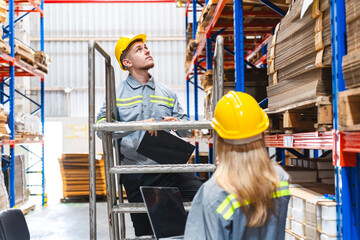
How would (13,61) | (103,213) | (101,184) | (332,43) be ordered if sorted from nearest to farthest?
(332,43) < (13,61) < (103,213) < (101,184)

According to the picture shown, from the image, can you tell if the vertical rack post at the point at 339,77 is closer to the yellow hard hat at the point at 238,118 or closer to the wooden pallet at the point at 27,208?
the yellow hard hat at the point at 238,118

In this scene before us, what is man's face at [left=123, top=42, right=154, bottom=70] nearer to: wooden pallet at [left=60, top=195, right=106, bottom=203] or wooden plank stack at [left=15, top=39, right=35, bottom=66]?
wooden plank stack at [left=15, top=39, right=35, bottom=66]

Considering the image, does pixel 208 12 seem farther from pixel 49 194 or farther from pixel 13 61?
pixel 49 194

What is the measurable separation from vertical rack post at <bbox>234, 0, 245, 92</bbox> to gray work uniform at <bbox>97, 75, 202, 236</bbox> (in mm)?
1558

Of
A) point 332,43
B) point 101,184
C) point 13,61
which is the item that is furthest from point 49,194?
point 332,43

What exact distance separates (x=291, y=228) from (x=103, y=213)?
7.48m

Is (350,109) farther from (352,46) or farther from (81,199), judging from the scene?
(81,199)

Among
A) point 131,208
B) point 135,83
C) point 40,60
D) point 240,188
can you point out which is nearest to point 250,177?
point 240,188

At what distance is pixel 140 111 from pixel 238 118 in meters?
1.75

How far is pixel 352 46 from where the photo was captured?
252 cm

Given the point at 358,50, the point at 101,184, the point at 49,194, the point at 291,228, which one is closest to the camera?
the point at 358,50

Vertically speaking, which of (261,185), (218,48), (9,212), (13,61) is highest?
(13,61)

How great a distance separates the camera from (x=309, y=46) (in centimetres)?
334

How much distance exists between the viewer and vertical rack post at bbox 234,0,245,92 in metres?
5.00
